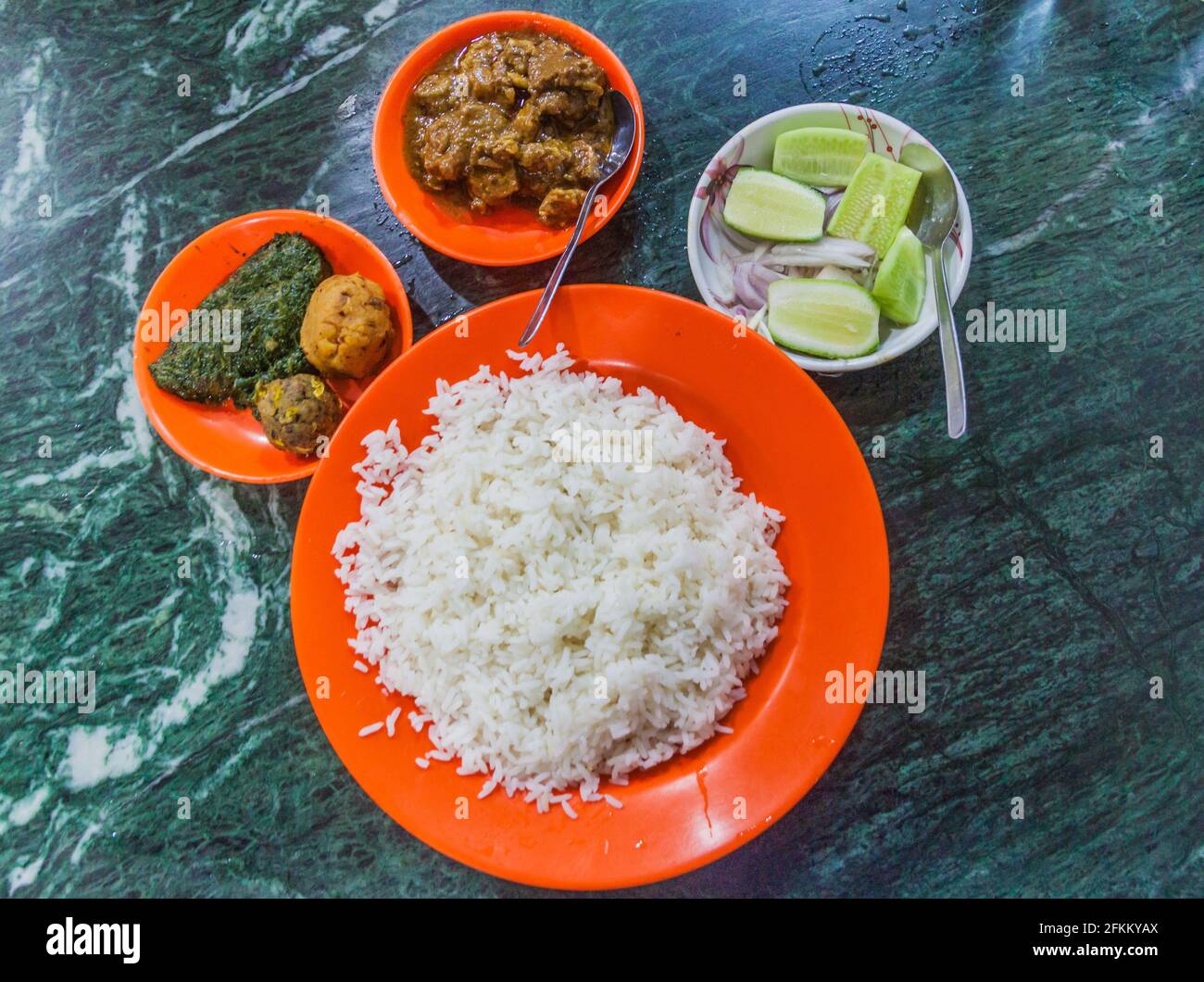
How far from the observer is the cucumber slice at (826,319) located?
2539mm

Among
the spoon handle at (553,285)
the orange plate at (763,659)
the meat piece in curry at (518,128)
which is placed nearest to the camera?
the orange plate at (763,659)

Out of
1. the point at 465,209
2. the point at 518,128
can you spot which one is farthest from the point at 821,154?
the point at 465,209

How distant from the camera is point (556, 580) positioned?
2361mm

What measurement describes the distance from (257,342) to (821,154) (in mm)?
1815

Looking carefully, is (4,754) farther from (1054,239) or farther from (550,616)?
(1054,239)

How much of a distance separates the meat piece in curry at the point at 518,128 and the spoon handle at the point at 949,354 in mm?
1058

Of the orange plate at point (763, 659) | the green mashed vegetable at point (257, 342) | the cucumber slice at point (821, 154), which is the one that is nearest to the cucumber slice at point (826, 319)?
the orange plate at point (763, 659)

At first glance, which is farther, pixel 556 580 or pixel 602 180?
pixel 602 180

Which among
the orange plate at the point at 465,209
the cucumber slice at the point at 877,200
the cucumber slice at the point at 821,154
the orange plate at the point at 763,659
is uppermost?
the orange plate at the point at 465,209

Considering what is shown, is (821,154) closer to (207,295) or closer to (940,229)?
(940,229)

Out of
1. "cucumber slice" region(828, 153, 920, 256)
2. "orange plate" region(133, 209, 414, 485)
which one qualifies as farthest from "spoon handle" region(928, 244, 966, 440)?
"orange plate" region(133, 209, 414, 485)

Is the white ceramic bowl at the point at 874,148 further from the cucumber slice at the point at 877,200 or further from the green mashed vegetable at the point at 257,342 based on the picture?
the green mashed vegetable at the point at 257,342

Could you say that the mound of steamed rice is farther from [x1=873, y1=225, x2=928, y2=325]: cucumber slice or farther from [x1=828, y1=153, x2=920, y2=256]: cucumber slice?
[x1=828, y1=153, x2=920, y2=256]: cucumber slice

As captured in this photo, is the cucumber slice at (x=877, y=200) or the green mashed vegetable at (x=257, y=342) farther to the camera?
the green mashed vegetable at (x=257, y=342)
